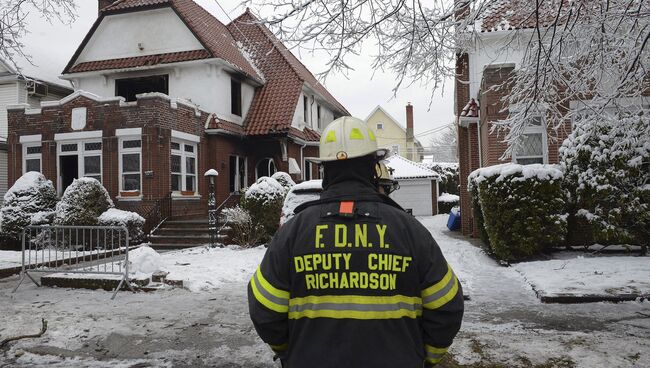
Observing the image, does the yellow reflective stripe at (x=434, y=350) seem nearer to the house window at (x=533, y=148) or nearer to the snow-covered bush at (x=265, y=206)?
the house window at (x=533, y=148)

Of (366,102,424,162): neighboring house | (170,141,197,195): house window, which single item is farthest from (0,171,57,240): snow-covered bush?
(366,102,424,162): neighboring house

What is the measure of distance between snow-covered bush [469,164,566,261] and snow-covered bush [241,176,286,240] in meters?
6.39

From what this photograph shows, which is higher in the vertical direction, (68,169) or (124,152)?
(124,152)

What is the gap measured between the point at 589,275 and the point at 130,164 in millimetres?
14294

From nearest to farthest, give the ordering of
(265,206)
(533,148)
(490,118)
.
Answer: (490,118) < (533,148) < (265,206)

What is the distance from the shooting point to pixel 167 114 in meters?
15.9

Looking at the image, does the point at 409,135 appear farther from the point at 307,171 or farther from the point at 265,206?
the point at 265,206

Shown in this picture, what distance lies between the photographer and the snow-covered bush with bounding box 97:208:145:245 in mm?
13742

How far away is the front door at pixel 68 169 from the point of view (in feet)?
55.6

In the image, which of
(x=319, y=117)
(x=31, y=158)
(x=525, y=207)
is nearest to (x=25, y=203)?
(x=31, y=158)

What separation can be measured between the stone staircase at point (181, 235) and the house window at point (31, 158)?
605 centimetres

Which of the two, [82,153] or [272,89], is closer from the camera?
[82,153]

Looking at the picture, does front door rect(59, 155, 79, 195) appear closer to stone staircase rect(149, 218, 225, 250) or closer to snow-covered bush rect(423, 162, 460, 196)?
stone staircase rect(149, 218, 225, 250)

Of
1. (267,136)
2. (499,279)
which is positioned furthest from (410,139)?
(499,279)
